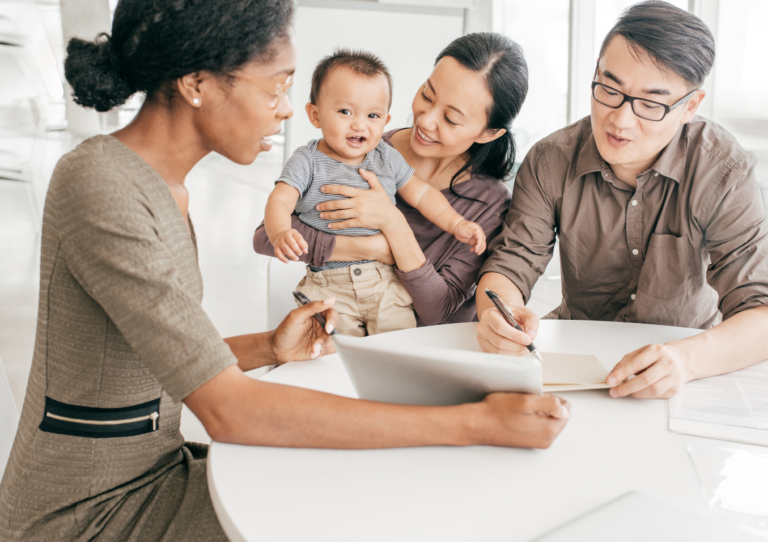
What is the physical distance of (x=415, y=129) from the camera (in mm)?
1842

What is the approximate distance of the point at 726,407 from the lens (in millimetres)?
1104

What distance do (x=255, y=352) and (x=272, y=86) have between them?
0.58m

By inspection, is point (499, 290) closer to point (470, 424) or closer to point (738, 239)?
point (738, 239)

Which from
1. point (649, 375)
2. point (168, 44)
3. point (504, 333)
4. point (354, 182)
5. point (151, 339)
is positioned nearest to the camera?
point (151, 339)

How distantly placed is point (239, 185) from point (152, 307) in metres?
6.26

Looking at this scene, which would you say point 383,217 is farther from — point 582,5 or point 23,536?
point 582,5

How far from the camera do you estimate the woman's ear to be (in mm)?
1873

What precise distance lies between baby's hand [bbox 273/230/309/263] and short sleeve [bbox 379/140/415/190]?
1.65 ft

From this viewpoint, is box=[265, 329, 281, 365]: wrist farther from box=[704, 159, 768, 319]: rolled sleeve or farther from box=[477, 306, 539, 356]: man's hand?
box=[704, 159, 768, 319]: rolled sleeve

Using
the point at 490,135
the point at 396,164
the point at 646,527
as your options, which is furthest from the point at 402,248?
the point at 646,527

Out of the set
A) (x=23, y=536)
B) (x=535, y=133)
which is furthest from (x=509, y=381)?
(x=535, y=133)

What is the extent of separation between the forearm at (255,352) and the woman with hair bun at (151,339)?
254 mm

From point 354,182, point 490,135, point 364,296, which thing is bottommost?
point 364,296

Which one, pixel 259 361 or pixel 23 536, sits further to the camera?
pixel 259 361
